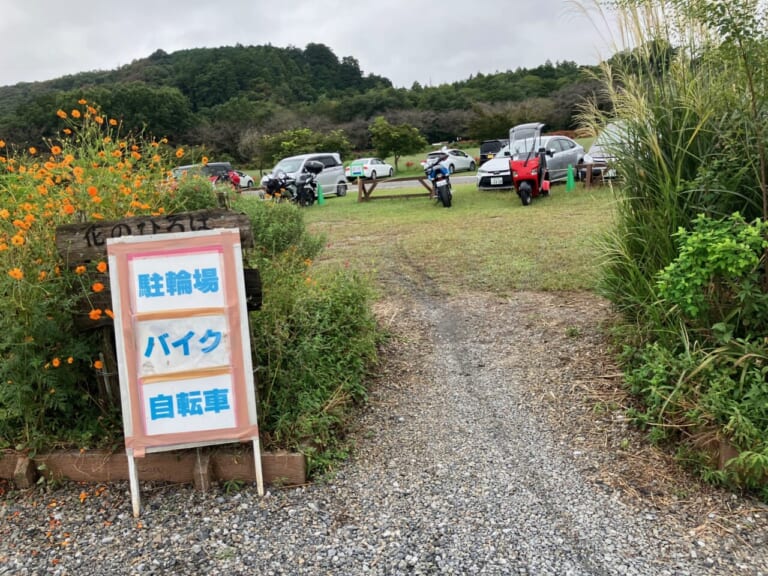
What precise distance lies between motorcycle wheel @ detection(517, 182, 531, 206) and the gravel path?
9.74 metres

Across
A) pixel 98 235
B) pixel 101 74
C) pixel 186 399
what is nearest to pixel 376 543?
pixel 186 399

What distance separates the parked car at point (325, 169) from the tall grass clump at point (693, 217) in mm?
14974

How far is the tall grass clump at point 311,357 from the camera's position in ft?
9.30

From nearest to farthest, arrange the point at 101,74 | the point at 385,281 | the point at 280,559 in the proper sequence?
1. the point at 280,559
2. the point at 385,281
3. the point at 101,74

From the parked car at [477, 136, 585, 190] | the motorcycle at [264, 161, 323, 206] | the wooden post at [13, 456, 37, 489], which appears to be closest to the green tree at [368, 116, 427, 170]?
the motorcycle at [264, 161, 323, 206]

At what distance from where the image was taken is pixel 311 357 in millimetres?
3133

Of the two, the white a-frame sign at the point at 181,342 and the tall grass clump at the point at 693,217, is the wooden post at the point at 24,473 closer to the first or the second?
the white a-frame sign at the point at 181,342

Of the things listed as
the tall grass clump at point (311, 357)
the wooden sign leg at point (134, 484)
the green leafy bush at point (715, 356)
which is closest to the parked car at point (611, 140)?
the green leafy bush at point (715, 356)

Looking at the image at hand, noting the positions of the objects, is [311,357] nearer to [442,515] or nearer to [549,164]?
[442,515]

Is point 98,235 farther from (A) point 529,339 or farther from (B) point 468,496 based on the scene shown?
(A) point 529,339

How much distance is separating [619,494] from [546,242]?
5.68 metres

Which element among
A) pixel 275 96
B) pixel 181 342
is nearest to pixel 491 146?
pixel 181 342

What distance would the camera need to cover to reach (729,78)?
3.37 meters

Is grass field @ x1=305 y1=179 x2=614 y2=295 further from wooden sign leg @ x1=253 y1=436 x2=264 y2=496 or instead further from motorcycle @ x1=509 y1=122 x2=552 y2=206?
wooden sign leg @ x1=253 y1=436 x2=264 y2=496
